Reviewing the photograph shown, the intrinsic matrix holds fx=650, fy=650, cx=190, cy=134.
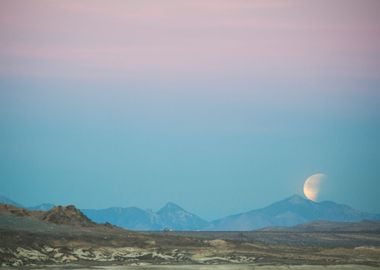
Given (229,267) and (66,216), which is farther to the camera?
(66,216)

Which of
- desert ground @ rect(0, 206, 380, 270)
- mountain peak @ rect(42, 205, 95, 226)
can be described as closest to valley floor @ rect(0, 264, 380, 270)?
desert ground @ rect(0, 206, 380, 270)

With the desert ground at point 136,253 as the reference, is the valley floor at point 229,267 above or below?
below

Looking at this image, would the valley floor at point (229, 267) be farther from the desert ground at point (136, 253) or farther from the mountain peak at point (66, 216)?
the mountain peak at point (66, 216)

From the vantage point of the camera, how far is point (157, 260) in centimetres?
6788

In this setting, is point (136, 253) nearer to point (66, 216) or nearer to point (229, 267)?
point (229, 267)

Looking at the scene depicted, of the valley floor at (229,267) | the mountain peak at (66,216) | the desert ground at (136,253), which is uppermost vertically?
the mountain peak at (66,216)

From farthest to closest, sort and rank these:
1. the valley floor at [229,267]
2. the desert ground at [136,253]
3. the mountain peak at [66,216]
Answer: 1. the mountain peak at [66,216]
2. the desert ground at [136,253]
3. the valley floor at [229,267]

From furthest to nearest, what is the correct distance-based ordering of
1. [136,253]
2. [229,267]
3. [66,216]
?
1. [66,216]
2. [136,253]
3. [229,267]

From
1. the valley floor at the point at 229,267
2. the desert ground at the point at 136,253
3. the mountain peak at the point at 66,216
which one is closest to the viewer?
the valley floor at the point at 229,267

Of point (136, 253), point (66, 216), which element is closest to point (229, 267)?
point (136, 253)

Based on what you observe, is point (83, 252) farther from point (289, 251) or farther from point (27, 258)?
point (289, 251)

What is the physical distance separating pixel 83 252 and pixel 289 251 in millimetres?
27065

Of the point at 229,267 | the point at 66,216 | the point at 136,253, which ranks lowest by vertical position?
the point at 229,267

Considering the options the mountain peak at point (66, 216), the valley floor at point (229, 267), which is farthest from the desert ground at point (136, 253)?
the mountain peak at point (66, 216)
